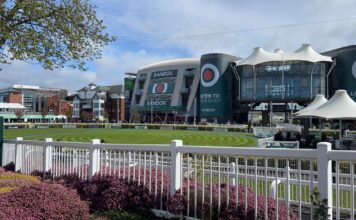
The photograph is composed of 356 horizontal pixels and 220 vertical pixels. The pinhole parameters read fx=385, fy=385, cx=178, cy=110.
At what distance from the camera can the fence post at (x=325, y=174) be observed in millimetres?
4166

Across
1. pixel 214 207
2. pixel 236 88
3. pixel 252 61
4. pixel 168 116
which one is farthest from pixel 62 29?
pixel 168 116

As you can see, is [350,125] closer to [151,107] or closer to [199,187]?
[151,107]

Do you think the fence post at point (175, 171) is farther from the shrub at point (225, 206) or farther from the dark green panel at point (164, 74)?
the dark green panel at point (164, 74)

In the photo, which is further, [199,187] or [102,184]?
[102,184]

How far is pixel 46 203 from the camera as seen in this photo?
18.2 feet

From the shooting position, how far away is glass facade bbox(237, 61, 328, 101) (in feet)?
267

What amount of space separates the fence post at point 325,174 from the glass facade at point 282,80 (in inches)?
3201

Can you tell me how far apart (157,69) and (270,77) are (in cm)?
4173

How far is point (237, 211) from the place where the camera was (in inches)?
199

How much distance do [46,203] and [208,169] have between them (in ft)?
9.56

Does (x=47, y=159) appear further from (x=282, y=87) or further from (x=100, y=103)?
(x=100, y=103)

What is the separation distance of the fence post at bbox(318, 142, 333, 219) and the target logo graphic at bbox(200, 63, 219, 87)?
89108 millimetres

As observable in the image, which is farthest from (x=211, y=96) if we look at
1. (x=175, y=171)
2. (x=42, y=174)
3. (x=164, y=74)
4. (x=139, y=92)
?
(x=175, y=171)

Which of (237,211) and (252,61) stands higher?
(252,61)
